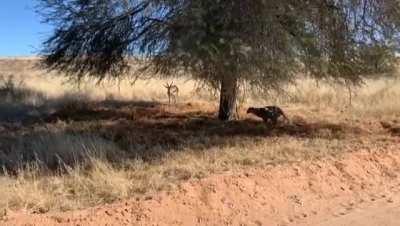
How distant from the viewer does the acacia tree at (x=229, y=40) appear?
10688 mm

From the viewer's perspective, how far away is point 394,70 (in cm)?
1544

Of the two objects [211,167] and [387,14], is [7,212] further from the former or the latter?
[387,14]

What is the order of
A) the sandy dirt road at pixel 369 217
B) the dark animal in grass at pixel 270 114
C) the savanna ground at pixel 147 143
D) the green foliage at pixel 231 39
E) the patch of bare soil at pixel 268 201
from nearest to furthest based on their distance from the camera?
the patch of bare soil at pixel 268 201 < the sandy dirt road at pixel 369 217 < the savanna ground at pixel 147 143 < the green foliage at pixel 231 39 < the dark animal in grass at pixel 270 114

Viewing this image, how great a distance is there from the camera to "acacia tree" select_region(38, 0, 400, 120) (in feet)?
35.1

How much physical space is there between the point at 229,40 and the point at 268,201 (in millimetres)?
2919

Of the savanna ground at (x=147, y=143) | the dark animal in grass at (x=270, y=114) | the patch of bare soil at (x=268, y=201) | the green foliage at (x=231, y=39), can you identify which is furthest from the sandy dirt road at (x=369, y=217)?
the dark animal in grass at (x=270, y=114)

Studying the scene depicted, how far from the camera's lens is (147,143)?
1227 cm

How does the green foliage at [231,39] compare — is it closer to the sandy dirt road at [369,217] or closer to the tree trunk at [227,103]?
the tree trunk at [227,103]

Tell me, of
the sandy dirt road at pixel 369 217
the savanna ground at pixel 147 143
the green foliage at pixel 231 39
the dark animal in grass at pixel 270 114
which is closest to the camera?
the sandy dirt road at pixel 369 217

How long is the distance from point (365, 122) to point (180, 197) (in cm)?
858

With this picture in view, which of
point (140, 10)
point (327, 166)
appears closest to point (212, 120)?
point (140, 10)

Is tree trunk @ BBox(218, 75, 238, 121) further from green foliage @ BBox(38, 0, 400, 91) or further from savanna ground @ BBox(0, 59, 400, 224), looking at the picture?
green foliage @ BBox(38, 0, 400, 91)

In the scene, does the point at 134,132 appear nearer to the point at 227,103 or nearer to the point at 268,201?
the point at 227,103

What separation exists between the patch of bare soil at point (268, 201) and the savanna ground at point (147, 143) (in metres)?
0.23
